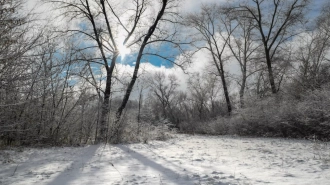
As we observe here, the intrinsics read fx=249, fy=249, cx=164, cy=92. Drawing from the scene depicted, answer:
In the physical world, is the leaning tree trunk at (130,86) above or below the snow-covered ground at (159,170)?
above

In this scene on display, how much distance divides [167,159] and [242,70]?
22.3m

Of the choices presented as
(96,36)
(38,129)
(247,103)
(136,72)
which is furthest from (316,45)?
(38,129)

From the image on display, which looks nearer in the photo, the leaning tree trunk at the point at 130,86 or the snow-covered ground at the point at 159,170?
the snow-covered ground at the point at 159,170

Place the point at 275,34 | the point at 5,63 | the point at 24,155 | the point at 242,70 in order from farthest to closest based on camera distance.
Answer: the point at 242,70, the point at 275,34, the point at 24,155, the point at 5,63

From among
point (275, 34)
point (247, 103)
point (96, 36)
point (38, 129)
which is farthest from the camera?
point (275, 34)

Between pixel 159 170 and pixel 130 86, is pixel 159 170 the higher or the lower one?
the lower one

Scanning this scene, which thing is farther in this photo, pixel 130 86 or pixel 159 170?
pixel 130 86

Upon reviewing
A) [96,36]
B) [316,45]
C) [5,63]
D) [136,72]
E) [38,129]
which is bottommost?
[38,129]

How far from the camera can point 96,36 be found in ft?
45.6

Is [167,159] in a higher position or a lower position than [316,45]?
lower

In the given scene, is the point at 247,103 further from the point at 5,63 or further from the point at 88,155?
the point at 5,63

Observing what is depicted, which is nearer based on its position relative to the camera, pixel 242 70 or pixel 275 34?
pixel 275 34

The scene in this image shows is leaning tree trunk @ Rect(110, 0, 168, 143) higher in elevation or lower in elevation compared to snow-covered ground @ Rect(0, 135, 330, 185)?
higher

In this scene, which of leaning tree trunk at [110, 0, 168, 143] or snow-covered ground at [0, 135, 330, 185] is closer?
snow-covered ground at [0, 135, 330, 185]
